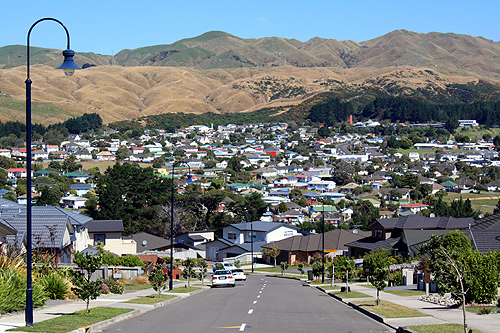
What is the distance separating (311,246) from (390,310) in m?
51.6

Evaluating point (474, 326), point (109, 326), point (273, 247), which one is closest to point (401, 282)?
point (474, 326)

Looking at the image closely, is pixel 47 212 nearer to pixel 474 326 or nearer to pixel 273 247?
→ pixel 474 326

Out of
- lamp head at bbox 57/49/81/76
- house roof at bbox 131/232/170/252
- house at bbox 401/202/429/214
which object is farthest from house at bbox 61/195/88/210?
lamp head at bbox 57/49/81/76

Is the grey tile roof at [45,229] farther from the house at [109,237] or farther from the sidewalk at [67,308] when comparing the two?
the house at [109,237]

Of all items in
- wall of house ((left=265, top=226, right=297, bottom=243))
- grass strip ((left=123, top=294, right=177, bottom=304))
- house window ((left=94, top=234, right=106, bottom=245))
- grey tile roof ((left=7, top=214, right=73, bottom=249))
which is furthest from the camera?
wall of house ((left=265, top=226, right=297, bottom=243))

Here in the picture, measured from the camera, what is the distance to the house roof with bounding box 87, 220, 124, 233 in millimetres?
52844

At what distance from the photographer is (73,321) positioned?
16.4 m

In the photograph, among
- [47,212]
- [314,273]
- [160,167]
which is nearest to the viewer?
[47,212]

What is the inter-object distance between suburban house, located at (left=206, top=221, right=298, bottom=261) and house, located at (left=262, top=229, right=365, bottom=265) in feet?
28.1

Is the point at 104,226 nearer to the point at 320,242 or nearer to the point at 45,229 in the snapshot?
the point at 45,229

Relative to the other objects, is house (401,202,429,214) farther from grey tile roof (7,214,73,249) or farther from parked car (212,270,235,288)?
grey tile roof (7,214,73,249)

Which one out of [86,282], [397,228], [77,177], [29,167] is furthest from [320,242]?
[77,177]

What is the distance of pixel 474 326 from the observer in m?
16.1

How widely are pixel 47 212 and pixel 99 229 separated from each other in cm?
1231
